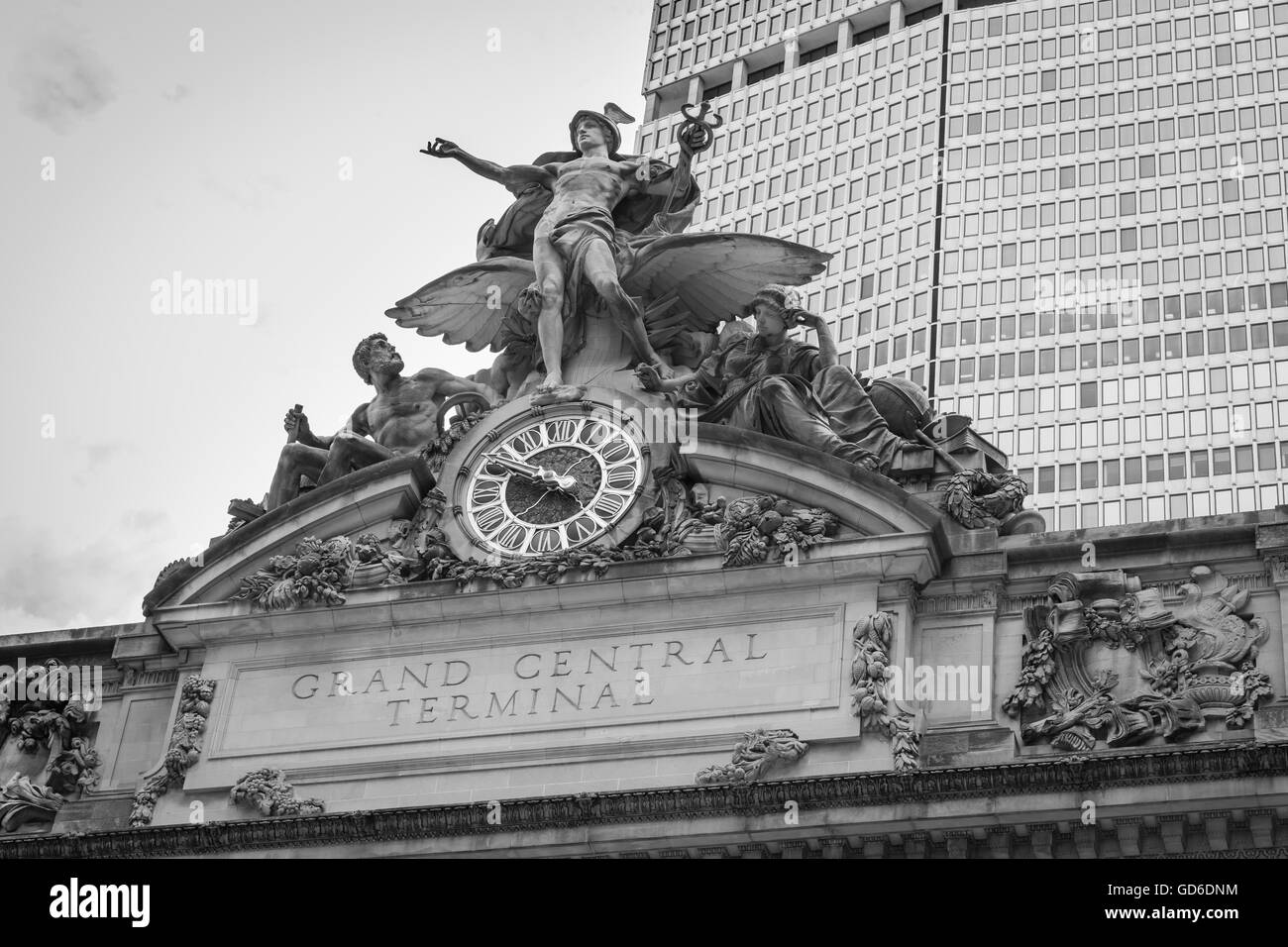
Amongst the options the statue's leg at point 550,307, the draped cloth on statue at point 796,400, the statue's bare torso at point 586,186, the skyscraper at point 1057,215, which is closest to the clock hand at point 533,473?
the statue's leg at point 550,307

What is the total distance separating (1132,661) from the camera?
94.6 feet

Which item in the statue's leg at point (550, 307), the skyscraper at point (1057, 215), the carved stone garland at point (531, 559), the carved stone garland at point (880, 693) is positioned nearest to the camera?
the carved stone garland at point (880, 693)

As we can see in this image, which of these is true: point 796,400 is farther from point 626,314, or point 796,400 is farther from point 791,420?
point 626,314

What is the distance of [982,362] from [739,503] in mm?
55262

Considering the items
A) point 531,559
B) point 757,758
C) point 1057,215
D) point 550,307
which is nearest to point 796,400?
point 531,559

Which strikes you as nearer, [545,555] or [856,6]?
[545,555]

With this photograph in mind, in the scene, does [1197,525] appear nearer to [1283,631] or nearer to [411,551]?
[1283,631]

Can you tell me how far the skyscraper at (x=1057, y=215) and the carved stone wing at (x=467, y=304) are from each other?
45.8 metres

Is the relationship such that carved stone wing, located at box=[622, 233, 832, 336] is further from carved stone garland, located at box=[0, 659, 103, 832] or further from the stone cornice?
carved stone garland, located at box=[0, 659, 103, 832]

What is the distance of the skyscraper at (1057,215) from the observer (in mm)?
82000

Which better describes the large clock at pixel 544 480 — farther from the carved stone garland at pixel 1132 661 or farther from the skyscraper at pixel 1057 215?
the skyscraper at pixel 1057 215
